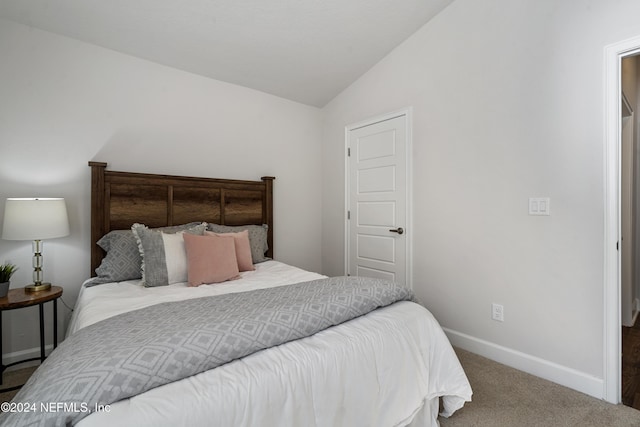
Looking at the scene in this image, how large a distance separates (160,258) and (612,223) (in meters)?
2.85

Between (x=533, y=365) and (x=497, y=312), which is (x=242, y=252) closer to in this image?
(x=497, y=312)

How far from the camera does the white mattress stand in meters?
0.89

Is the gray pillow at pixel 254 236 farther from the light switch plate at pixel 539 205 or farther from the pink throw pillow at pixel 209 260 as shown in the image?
the light switch plate at pixel 539 205

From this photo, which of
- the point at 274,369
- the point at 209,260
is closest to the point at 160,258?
the point at 209,260

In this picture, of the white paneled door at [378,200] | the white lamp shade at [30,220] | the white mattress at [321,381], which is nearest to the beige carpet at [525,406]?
the white mattress at [321,381]

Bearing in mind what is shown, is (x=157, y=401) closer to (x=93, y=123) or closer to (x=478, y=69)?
(x=93, y=123)

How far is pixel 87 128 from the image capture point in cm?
239

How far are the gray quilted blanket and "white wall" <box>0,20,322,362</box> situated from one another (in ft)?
5.34

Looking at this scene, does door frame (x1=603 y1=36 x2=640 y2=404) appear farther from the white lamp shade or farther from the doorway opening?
the white lamp shade

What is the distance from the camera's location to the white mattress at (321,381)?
0.89 m

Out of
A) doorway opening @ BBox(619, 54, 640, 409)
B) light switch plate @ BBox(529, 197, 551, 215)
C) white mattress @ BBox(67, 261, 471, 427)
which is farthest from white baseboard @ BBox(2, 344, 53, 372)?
doorway opening @ BBox(619, 54, 640, 409)

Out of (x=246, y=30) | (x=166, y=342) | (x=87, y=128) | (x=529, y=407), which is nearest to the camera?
(x=166, y=342)

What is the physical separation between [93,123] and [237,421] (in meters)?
2.55

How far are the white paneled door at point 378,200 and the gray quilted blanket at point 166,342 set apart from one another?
150 cm
